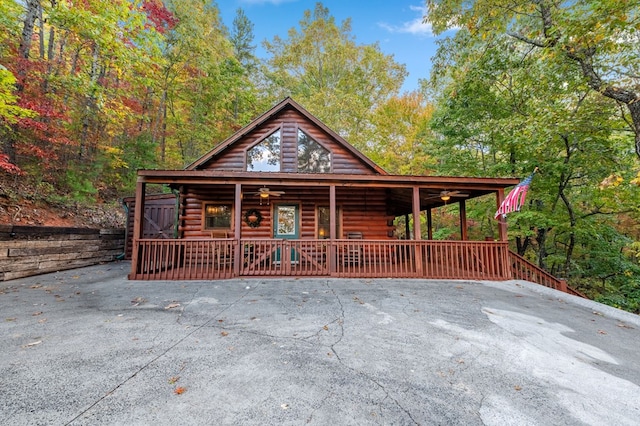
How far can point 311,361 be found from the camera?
272 centimetres

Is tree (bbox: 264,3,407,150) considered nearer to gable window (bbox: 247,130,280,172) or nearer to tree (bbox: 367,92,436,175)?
tree (bbox: 367,92,436,175)

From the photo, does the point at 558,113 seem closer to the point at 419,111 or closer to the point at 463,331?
the point at 463,331

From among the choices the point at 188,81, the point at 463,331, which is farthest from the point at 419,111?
the point at 463,331

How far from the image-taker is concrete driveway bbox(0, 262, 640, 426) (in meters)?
2.02

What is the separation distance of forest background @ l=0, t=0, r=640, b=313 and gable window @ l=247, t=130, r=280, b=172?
17.3 feet

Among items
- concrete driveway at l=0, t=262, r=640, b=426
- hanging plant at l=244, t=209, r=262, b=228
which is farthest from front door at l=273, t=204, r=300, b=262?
concrete driveway at l=0, t=262, r=640, b=426

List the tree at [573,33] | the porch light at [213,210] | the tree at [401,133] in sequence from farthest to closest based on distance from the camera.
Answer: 1. the tree at [401,133]
2. the porch light at [213,210]
3. the tree at [573,33]

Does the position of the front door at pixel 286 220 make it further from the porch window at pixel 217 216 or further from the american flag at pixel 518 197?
the american flag at pixel 518 197

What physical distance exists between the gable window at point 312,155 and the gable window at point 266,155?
85 centimetres

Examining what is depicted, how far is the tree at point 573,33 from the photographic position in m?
5.68

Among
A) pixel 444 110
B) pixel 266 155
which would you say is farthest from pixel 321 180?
pixel 444 110

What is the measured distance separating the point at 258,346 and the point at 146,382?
110 cm

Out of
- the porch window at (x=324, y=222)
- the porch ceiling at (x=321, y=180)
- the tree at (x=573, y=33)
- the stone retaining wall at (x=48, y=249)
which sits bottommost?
the stone retaining wall at (x=48, y=249)

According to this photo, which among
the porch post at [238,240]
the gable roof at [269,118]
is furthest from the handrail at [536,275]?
the porch post at [238,240]
